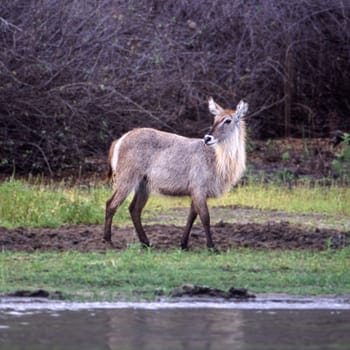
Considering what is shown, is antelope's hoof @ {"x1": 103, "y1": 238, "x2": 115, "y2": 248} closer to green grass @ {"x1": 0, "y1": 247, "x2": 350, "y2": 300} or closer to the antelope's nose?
green grass @ {"x1": 0, "y1": 247, "x2": 350, "y2": 300}

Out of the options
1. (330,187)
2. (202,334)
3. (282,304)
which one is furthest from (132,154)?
(330,187)

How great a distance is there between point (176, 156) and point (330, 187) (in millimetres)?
4620

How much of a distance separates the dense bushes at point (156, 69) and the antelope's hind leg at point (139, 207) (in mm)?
4452

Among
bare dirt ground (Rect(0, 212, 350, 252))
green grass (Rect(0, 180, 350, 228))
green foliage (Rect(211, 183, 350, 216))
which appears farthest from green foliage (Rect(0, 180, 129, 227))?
green foliage (Rect(211, 183, 350, 216))

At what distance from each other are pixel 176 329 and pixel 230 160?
11.1 feet

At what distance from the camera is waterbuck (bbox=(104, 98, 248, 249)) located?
956 centimetres

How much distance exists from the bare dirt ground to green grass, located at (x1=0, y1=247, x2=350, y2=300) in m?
0.36

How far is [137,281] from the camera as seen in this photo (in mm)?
7871

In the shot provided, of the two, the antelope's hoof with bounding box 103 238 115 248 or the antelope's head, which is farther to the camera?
the antelope's head

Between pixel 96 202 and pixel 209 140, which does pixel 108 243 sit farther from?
pixel 96 202

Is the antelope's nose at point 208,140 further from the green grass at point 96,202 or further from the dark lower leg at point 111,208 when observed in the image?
the dark lower leg at point 111,208

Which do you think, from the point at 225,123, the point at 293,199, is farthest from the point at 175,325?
the point at 293,199

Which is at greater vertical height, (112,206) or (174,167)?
(174,167)

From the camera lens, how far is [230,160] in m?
9.70
